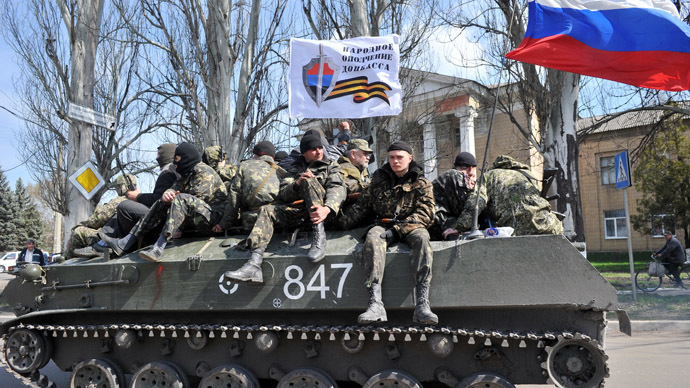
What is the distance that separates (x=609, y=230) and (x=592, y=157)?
4842 mm

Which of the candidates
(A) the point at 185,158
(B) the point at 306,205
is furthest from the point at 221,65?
(B) the point at 306,205

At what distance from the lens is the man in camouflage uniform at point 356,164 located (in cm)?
605

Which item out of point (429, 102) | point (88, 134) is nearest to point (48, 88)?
point (88, 134)

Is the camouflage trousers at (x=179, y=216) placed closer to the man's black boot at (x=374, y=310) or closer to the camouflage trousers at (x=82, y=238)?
the camouflage trousers at (x=82, y=238)

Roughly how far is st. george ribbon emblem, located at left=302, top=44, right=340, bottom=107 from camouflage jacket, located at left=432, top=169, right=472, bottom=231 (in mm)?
2576

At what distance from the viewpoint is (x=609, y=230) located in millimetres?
34844

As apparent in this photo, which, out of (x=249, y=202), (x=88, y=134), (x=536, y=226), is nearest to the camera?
(x=536, y=226)

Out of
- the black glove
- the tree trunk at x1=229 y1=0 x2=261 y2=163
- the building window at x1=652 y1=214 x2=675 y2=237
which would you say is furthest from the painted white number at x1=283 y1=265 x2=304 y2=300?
the building window at x1=652 y1=214 x2=675 y2=237

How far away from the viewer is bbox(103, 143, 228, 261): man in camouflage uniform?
19.1 feet

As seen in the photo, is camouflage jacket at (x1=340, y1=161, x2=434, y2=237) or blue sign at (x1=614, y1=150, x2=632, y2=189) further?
blue sign at (x1=614, y1=150, x2=632, y2=189)

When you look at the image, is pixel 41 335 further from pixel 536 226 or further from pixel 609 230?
pixel 609 230

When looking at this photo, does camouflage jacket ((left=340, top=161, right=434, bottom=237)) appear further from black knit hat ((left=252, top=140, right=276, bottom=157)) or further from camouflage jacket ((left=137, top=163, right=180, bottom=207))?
camouflage jacket ((left=137, top=163, right=180, bottom=207))

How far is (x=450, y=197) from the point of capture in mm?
5844

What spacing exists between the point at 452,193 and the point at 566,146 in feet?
26.8
